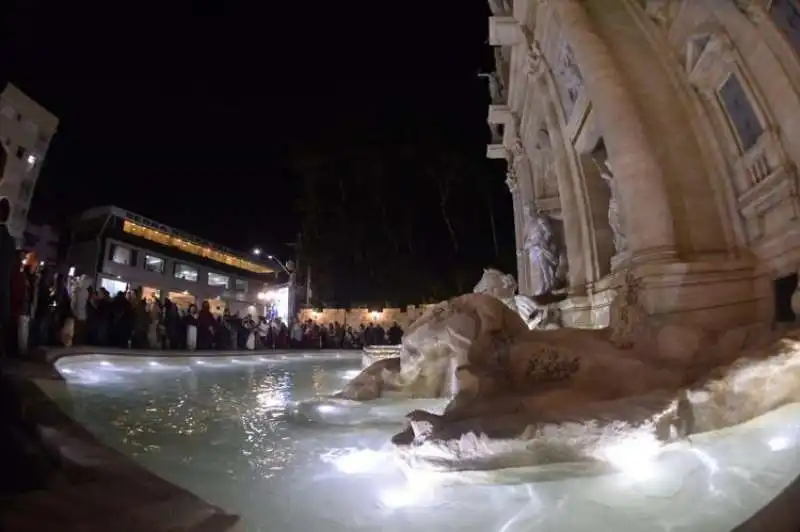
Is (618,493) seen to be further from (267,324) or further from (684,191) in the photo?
(267,324)

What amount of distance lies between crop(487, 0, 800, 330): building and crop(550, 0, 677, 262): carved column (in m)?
0.02

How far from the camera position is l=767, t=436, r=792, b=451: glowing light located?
4.44 metres

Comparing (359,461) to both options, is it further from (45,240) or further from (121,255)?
(121,255)

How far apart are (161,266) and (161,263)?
23cm

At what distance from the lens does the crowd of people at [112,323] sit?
33.2 feet

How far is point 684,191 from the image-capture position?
28.7 feet

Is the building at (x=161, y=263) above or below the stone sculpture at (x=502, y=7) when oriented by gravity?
below

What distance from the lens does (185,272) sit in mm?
41094

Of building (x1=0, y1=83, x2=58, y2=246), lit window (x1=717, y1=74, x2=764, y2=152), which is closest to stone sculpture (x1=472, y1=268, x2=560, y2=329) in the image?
lit window (x1=717, y1=74, x2=764, y2=152)

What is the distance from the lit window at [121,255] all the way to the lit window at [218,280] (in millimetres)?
8980

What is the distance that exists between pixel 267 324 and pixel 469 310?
54.9 ft

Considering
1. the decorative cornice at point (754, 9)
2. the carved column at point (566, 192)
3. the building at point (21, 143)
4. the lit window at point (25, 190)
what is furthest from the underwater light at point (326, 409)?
Result: the lit window at point (25, 190)

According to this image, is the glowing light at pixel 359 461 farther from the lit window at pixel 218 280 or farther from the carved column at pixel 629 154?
the lit window at pixel 218 280

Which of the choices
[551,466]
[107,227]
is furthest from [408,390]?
[107,227]
